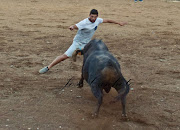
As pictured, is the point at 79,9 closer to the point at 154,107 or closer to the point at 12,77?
the point at 12,77

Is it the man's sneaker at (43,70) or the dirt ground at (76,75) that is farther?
the man's sneaker at (43,70)

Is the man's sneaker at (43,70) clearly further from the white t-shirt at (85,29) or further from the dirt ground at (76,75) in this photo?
the white t-shirt at (85,29)

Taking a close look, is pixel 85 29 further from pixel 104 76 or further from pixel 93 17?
pixel 104 76

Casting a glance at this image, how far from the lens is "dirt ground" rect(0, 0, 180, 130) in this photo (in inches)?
187

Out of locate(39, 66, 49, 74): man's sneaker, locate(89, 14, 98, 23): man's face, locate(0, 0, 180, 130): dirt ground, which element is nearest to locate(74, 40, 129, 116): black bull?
locate(0, 0, 180, 130): dirt ground

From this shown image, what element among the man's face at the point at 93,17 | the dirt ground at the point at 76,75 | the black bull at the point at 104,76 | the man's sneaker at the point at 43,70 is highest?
the man's face at the point at 93,17

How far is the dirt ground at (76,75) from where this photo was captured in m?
4.74

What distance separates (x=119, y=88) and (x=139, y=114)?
1.99ft

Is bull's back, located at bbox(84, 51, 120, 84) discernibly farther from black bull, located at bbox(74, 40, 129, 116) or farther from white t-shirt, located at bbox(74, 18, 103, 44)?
white t-shirt, located at bbox(74, 18, 103, 44)

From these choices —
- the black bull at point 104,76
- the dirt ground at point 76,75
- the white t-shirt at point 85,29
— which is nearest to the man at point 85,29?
the white t-shirt at point 85,29

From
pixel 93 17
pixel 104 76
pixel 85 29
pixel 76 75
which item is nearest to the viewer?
pixel 104 76

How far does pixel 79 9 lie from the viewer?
51.6ft

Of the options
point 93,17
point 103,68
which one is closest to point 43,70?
point 93,17

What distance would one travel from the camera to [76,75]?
6789 mm
